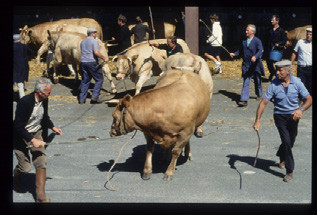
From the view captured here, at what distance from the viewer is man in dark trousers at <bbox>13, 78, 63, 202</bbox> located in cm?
708

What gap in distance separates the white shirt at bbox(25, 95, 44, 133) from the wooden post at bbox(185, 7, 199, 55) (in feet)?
24.7

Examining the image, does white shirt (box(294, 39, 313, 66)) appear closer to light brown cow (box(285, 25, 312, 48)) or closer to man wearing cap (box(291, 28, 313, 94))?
man wearing cap (box(291, 28, 313, 94))

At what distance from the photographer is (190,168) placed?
898cm

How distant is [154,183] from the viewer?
8266mm

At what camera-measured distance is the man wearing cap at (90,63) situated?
13.9 metres

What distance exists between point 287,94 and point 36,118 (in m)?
3.96

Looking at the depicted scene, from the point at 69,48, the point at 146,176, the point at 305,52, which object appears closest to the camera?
the point at 146,176

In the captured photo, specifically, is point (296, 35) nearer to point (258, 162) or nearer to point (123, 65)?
point (123, 65)

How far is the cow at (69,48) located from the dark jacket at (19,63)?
5.56ft

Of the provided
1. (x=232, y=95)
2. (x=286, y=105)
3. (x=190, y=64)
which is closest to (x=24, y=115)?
(x=286, y=105)

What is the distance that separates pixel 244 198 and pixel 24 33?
14.0m

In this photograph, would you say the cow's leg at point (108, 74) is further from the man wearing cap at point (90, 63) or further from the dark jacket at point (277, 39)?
the dark jacket at point (277, 39)

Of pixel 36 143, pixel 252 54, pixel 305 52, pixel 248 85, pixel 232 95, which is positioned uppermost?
pixel 305 52

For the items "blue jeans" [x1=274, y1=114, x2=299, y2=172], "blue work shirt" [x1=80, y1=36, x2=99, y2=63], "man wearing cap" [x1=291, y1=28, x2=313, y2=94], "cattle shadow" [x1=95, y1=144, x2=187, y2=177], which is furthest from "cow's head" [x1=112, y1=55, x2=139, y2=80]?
"blue jeans" [x1=274, y1=114, x2=299, y2=172]
